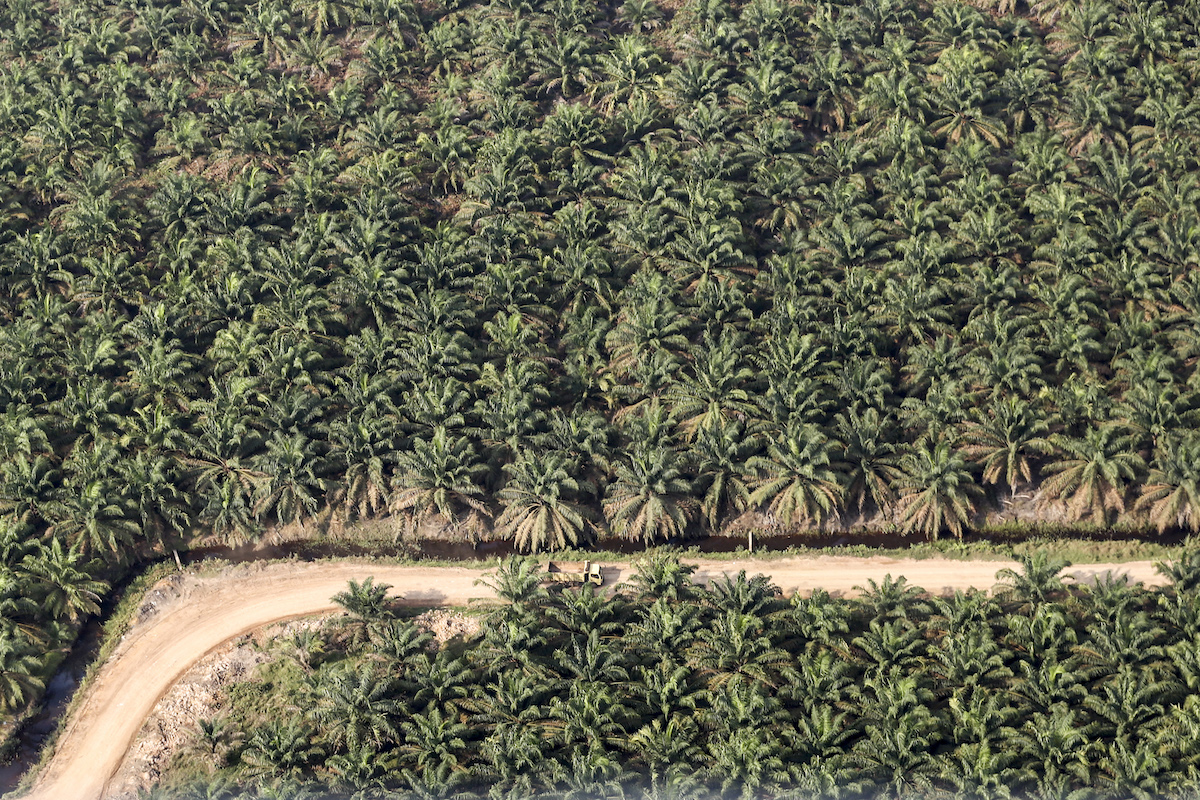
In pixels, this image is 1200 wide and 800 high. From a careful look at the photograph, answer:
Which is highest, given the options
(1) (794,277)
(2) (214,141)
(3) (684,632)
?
(2) (214,141)

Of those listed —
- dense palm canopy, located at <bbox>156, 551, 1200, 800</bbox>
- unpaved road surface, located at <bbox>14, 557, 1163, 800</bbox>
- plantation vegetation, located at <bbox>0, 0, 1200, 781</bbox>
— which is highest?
plantation vegetation, located at <bbox>0, 0, 1200, 781</bbox>

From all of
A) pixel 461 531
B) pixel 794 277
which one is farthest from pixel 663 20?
pixel 461 531

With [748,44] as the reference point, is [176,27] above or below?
above

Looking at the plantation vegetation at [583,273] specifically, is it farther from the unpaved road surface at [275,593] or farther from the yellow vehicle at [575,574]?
the unpaved road surface at [275,593]

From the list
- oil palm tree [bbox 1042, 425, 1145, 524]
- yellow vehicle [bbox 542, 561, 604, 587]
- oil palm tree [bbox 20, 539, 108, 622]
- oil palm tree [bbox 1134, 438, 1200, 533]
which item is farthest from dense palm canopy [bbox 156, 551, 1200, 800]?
oil palm tree [bbox 20, 539, 108, 622]

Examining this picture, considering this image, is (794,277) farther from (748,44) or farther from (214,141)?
(214,141)

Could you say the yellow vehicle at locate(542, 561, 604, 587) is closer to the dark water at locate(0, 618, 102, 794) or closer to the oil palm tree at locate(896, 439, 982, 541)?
the oil palm tree at locate(896, 439, 982, 541)

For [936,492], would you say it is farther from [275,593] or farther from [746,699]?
[275,593]

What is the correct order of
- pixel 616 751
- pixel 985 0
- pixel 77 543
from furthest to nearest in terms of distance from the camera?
pixel 985 0 → pixel 77 543 → pixel 616 751
